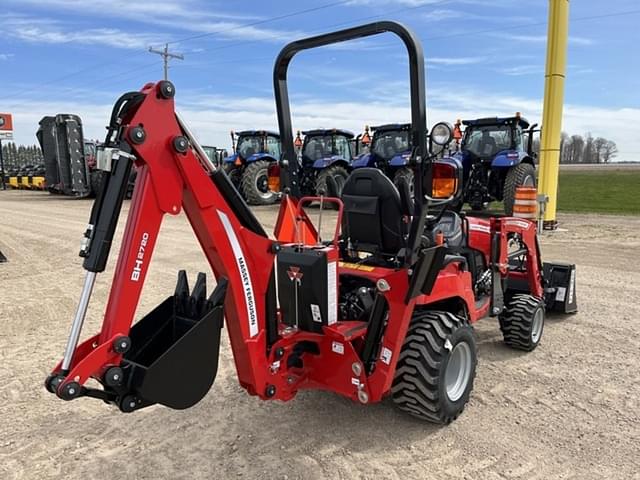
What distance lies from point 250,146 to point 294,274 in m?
16.3

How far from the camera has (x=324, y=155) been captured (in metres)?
17.3

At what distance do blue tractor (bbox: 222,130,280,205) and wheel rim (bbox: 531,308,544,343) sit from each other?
13.6 metres

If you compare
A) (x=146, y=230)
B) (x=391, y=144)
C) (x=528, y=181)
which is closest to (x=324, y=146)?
(x=391, y=144)

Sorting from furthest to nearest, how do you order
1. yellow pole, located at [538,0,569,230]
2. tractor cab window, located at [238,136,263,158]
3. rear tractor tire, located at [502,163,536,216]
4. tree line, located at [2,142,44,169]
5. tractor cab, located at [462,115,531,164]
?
tree line, located at [2,142,44,169], tractor cab window, located at [238,136,263,158], tractor cab, located at [462,115,531,164], rear tractor tire, located at [502,163,536,216], yellow pole, located at [538,0,569,230]

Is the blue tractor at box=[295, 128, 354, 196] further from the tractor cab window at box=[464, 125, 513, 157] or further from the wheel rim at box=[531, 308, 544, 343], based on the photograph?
the wheel rim at box=[531, 308, 544, 343]

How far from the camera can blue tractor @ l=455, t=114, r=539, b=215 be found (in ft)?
42.8

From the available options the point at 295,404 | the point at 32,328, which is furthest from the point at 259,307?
the point at 32,328

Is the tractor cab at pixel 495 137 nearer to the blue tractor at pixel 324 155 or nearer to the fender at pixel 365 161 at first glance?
the fender at pixel 365 161

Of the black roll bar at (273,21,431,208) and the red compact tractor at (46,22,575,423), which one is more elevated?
the black roll bar at (273,21,431,208)

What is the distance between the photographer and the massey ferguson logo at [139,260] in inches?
93.7

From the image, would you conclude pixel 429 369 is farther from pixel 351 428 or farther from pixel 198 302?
pixel 198 302

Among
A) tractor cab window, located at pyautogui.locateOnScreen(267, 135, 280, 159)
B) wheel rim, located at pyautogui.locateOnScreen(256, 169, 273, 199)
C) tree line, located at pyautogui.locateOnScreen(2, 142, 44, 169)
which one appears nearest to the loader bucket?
wheel rim, located at pyautogui.locateOnScreen(256, 169, 273, 199)

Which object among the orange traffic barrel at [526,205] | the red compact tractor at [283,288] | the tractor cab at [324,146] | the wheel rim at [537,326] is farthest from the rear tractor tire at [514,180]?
the red compact tractor at [283,288]

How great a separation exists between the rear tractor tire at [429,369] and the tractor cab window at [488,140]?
11.1 m
